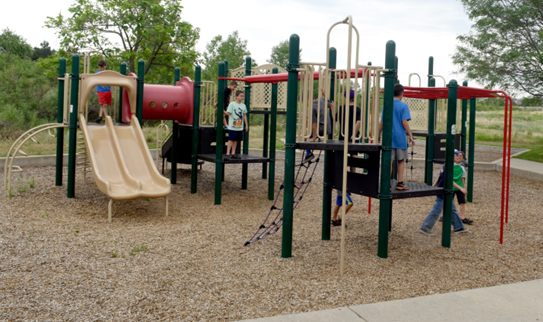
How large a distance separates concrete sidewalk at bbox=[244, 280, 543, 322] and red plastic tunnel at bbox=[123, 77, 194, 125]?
21.4 feet

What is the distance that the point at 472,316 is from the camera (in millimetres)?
3684

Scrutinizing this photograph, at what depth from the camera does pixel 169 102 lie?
9.43 m

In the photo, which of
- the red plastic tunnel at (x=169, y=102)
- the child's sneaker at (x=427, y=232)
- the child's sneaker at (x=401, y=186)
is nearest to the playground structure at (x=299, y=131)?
the red plastic tunnel at (x=169, y=102)

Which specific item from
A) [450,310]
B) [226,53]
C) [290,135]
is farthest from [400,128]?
[226,53]

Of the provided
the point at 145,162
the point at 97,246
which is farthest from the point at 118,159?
the point at 97,246

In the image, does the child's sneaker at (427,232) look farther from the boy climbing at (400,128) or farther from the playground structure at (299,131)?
the boy climbing at (400,128)

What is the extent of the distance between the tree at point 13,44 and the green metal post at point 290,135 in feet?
129

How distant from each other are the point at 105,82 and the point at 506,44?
1514 centimetres

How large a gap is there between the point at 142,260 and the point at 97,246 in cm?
79

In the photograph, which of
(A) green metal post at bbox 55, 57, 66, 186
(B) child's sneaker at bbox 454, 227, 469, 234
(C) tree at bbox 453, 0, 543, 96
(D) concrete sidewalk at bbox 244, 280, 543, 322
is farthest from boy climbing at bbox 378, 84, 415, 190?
(C) tree at bbox 453, 0, 543, 96

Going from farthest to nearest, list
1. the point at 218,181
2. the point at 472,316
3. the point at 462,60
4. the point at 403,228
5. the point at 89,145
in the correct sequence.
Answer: the point at 462,60 < the point at 218,181 < the point at 89,145 < the point at 403,228 < the point at 472,316

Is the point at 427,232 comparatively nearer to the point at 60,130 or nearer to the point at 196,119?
the point at 196,119

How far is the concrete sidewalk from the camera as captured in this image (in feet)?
11.7

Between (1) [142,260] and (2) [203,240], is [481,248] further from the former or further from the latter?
(1) [142,260]
